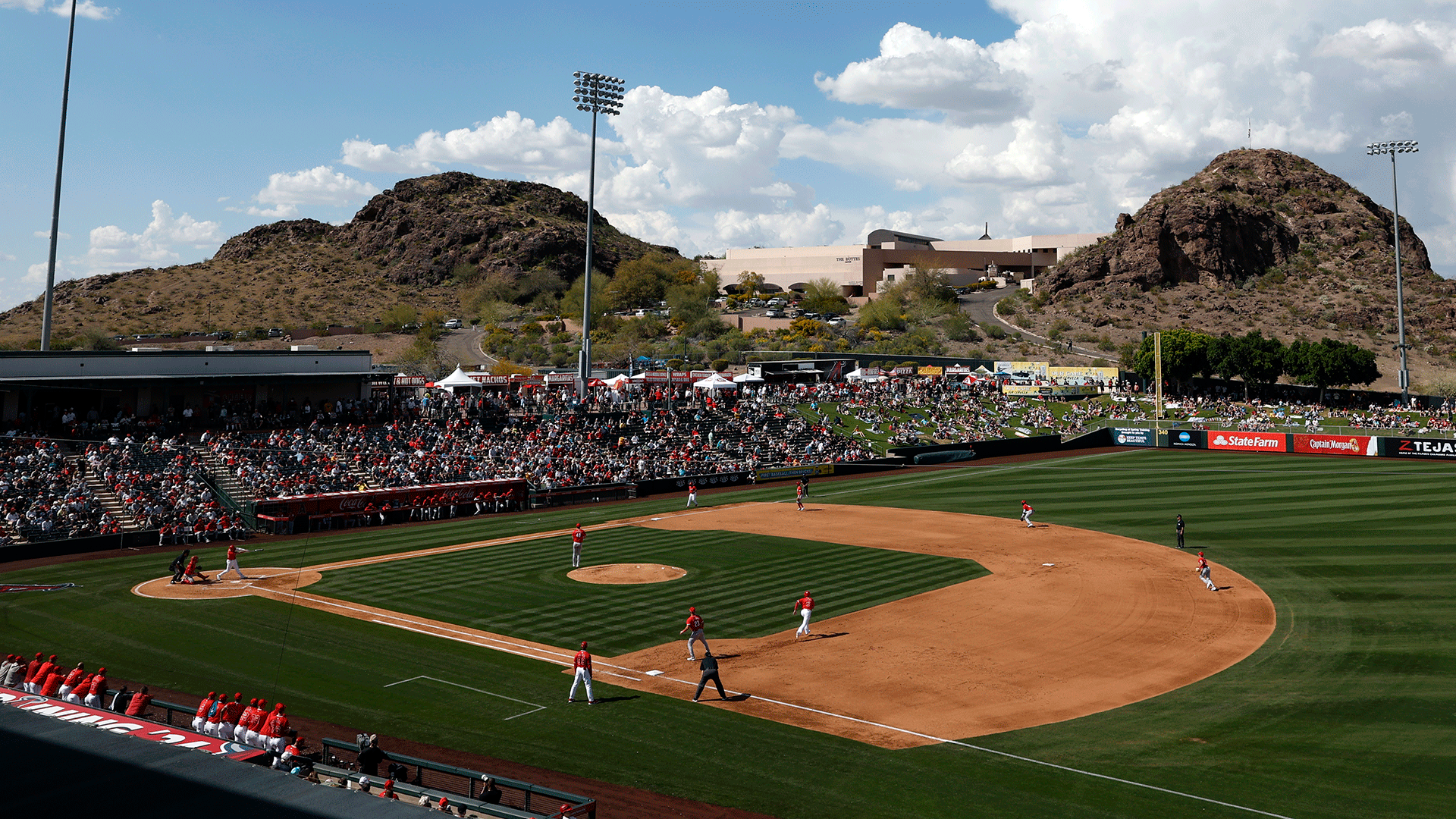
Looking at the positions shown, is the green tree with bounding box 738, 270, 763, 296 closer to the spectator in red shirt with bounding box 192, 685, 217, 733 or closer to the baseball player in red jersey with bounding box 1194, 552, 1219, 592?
the baseball player in red jersey with bounding box 1194, 552, 1219, 592

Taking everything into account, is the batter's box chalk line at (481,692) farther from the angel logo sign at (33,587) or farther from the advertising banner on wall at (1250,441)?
the advertising banner on wall at (1250,441)

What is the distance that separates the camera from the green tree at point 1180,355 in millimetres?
94312

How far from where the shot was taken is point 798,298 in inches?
6363

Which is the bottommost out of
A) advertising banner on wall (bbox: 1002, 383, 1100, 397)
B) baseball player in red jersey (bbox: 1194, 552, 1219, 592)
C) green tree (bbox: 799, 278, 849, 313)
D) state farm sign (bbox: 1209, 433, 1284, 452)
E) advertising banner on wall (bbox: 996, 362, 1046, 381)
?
baseball player in red jersey (bbox: 1194, 552, 1219, 592)

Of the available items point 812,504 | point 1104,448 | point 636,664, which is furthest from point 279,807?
point 1104,448

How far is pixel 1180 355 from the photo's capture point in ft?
311

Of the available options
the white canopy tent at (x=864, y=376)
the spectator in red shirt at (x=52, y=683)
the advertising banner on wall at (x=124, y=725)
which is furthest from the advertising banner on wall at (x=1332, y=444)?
the spectator in red shirt at (x=52, y=683)

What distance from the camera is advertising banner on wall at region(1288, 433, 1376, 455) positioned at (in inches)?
2389

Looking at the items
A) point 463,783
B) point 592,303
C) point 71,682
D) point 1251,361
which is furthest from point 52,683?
point 592,303

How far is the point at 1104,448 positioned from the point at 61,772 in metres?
68.1

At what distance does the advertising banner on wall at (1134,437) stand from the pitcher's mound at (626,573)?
158ft

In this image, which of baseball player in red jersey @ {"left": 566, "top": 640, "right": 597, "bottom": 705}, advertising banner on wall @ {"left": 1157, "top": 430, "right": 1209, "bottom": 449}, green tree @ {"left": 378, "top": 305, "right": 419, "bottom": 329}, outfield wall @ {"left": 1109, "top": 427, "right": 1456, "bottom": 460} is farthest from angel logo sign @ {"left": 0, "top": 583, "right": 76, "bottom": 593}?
green tree @ {"left": 378, "top": 305, "right": 419, "bottom": 329}

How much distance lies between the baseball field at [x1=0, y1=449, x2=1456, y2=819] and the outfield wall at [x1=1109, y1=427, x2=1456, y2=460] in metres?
22.9

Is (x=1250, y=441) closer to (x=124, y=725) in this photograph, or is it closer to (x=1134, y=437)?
(x=1134, y=437)
